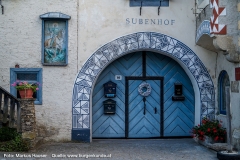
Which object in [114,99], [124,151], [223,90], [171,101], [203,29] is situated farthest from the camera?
[171,101]

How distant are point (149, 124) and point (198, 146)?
175 centimetres

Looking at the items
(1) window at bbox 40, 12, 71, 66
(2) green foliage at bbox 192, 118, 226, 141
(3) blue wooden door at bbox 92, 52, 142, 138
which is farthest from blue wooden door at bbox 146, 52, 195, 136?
(1) window at bbox 40, 12, 71, 66

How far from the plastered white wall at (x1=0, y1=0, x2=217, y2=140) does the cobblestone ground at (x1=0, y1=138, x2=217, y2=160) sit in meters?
0.95

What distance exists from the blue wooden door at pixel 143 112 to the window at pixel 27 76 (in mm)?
2537

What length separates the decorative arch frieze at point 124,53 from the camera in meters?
11.0

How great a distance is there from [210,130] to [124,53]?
9.98 ft

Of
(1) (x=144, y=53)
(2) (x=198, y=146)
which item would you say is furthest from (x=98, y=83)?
(2) (x=198, y=146)

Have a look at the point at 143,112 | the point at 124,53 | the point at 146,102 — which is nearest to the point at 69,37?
the point at 124,53

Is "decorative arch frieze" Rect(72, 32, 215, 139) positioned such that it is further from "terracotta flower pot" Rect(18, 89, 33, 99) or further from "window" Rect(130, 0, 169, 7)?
"terracotta flower pot" Rect(18, 89, 33, 99)

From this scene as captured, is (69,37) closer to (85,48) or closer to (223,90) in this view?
(85,48)

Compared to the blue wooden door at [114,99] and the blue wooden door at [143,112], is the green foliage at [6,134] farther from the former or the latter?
the blue wooden door at [143,112]

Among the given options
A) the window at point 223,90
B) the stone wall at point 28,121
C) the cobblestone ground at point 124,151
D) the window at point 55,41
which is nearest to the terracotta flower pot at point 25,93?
the stone wall at point 28,121

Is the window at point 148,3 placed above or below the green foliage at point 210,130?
above

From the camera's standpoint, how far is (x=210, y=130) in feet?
34.1
